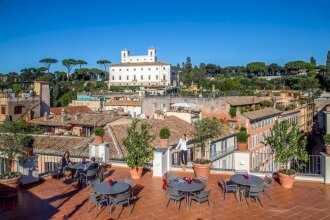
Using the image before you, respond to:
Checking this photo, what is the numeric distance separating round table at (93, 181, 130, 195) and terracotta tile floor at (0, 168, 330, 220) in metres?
0.60

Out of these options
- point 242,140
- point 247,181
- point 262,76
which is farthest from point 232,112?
point 262,76

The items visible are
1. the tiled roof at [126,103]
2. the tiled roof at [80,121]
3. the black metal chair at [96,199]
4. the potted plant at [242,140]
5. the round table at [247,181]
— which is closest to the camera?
the black metal chair at [96,199]

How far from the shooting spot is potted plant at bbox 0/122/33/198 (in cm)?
902

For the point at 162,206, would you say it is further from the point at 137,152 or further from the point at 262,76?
the point at 262,76

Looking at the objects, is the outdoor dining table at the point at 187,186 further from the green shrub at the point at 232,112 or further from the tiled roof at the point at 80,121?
the green shrub at the point at 232,112

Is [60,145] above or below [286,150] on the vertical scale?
below

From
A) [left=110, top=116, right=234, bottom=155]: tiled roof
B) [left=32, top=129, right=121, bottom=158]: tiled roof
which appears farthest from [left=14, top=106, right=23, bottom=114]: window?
[left=110, top=116, right=234, bottom=155]: tiled roof

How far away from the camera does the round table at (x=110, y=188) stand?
7891 mm

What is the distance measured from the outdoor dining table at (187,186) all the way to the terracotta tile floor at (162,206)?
1.88 ft

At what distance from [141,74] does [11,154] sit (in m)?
114

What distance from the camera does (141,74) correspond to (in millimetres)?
122625

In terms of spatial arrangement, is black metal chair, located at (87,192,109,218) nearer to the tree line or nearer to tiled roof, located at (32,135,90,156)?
tiled roof, located at (32,135,90,156)

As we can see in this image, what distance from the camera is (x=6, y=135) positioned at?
9.57 m

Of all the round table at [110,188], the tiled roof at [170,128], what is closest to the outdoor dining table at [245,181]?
the round table at [110,188]
